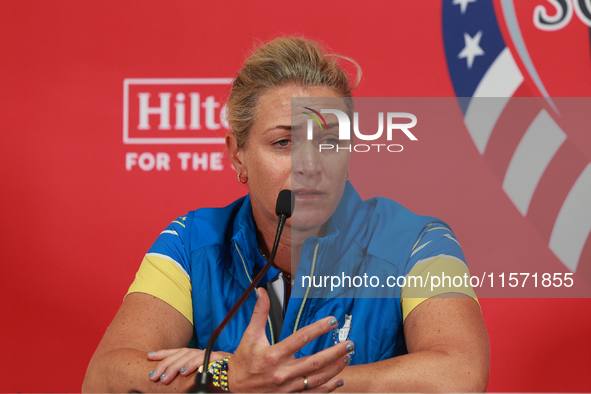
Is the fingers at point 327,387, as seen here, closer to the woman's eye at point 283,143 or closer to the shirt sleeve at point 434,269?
the shirt sleeve at point 434,269

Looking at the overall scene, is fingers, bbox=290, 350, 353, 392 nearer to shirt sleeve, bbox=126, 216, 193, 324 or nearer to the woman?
the woman

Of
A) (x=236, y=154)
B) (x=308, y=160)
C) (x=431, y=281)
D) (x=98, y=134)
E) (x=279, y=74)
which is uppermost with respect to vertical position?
(x=98, y=134)

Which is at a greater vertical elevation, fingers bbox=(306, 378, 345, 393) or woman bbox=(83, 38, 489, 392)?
woman bbox=(83, 38, 489, 392)

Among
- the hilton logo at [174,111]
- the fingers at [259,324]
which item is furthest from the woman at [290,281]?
the hilton logo at [174,111]

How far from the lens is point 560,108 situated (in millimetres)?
1117

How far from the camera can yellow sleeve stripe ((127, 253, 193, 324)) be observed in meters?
→ 1.04

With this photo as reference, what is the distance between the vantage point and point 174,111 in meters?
1.67

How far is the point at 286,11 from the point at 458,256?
1.04 meters

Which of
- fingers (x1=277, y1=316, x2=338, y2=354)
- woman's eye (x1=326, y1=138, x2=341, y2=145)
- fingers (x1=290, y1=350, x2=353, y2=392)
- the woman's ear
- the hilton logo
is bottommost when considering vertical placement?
fingers (x1=290, y1=350, x2=353, y2=392)

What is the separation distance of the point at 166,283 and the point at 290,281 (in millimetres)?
258

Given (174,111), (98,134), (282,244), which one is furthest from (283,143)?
(98,134)

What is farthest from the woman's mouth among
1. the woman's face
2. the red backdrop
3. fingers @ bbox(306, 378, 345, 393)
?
the red backdrop

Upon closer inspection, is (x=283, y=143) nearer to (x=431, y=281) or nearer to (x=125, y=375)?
(x=431, y=281)

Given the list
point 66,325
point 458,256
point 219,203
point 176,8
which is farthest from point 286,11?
point 66,325
